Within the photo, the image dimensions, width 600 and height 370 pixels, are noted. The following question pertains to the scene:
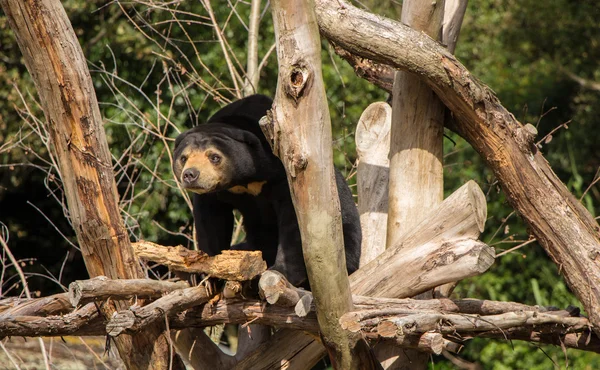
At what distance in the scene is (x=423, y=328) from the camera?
360 centimetres

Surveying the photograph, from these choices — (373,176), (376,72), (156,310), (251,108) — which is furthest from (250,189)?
(156,310)

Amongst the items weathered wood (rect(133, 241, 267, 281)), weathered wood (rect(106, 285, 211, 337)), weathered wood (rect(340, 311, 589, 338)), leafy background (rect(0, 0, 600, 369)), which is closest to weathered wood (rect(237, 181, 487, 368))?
weathered wood (rect(340, 311, 589, 338))

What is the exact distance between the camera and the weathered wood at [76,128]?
11.0 feet

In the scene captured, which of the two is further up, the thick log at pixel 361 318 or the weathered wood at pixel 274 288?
the weathered wood at pixel 274 288

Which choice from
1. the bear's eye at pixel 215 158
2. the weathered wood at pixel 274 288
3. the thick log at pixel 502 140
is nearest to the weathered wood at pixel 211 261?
the weathered wood at pixel 274 288

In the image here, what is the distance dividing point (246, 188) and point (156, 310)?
134cm

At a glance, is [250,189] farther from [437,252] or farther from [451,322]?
[451,322]

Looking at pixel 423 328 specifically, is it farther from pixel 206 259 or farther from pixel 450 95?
pixel 450 95

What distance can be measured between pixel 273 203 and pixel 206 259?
979mm

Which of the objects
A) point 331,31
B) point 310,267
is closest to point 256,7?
→ point 331,31

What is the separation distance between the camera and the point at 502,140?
14.1 feet

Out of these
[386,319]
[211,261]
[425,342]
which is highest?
[211,261]

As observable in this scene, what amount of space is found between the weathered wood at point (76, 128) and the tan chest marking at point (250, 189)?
1.14 meters

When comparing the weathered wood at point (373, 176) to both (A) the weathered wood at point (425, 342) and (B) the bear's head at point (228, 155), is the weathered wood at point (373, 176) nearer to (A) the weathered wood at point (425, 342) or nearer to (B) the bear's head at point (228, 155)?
(B) the bear's head at point (228, 155)
